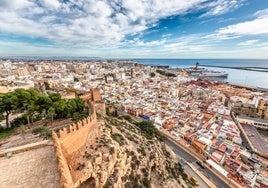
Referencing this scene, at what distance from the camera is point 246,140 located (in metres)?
31.8

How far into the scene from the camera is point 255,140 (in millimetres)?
32344

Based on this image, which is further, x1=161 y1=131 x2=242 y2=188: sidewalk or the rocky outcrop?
x1=161 y1=131 x2=242 y2=188: sidewalk

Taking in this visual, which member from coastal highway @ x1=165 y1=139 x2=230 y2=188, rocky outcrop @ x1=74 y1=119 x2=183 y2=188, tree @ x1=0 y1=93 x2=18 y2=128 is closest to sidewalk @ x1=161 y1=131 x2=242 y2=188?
coastal highway @ x1=165 y1=139 x2=230 y2=188

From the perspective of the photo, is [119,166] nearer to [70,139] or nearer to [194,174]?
[70,139]

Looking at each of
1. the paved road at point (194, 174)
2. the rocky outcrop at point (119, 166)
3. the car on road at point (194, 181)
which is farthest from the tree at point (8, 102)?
the paved road at point (194, 174)

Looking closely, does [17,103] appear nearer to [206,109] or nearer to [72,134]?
[72,134]

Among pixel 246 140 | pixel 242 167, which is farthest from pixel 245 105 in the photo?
pixel 242 167

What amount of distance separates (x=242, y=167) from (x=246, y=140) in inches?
435

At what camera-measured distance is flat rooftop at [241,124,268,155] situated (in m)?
29.3

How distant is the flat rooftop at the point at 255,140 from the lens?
1155 inches

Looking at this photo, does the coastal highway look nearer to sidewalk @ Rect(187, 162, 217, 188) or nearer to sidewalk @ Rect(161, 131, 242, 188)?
sidewalk @ Rect(161, 131, 242, 188)

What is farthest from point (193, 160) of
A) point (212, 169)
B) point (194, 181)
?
point (194, 181)

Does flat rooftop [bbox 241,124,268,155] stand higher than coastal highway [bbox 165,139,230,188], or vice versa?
coastal highway [bbox 165,139,230,188]

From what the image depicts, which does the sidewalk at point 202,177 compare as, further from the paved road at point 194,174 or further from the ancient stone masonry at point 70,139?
the ancient stone masonry at point 70,139
